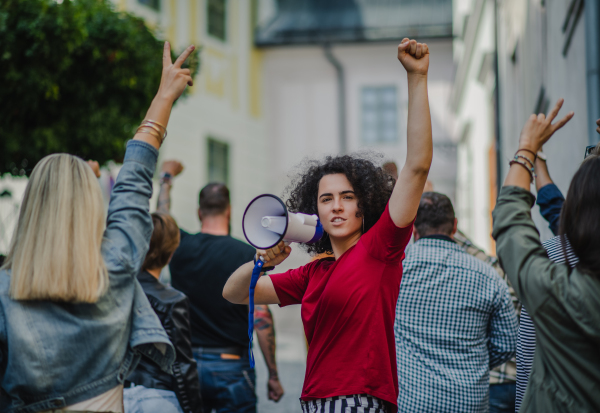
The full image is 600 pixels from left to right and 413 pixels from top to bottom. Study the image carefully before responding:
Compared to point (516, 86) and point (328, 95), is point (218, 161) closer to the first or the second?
point (328, 95)

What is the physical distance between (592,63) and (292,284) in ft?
9.46

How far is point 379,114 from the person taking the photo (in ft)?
69.3

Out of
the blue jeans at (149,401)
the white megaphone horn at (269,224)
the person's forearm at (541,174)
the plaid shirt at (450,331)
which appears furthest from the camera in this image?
the plaid shirt at (450,331)

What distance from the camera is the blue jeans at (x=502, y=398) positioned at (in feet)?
12.7

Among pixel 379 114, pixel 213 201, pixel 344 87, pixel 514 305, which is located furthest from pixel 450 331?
pixel 344 87

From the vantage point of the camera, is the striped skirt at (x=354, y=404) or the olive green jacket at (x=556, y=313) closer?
the olive green jacket at (x=556, y=313)

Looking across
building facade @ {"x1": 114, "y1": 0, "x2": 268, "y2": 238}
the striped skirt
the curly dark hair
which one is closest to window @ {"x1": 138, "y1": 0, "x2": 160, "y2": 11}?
building facade @ {"x1": 114, "y1": 0, "x2": 268, "y2": 238}

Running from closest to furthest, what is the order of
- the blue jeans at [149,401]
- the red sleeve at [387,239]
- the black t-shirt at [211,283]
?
the red sleeve at [387,239], the blue jeans at [149,401], the black t-shirt at [211,283]

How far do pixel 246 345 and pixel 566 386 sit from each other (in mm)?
2709

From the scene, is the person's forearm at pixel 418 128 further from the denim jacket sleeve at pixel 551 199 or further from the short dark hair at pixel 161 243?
the short dark hair at pixel 161 243

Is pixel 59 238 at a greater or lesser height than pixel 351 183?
lesser

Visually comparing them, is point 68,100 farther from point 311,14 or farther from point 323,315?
point 311,14

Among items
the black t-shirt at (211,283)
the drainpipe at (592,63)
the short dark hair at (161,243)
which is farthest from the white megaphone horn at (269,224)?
the drainpipe at (592,63)

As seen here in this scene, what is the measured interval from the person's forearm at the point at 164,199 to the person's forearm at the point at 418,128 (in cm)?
278
